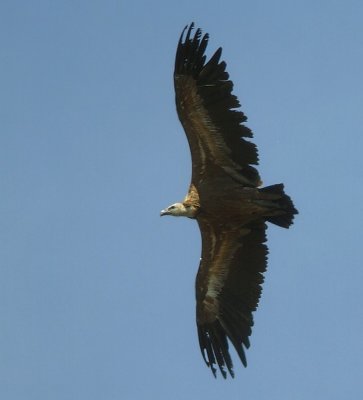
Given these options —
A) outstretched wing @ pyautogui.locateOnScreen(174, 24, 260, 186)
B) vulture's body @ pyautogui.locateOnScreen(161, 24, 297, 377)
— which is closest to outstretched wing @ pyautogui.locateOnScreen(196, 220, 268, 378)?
vulture's body @ pyautogui.locateOnScreen(161, 24, 297, 377)

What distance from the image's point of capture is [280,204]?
22016mm

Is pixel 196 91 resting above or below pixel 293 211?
above

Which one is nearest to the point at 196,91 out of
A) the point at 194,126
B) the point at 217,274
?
the point at 194,126

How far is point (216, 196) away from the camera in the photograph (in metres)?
22.5

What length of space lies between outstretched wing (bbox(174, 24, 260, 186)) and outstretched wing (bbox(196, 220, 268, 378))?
4.76 ft

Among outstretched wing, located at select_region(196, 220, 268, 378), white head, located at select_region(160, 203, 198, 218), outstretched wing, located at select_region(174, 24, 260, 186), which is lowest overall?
outstretched wing, located at select_region(196, 220, 268, 378)

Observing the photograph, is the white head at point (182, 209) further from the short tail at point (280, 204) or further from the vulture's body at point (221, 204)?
the short tail at point (280, 204)

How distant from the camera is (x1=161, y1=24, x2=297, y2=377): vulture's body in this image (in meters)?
21.8

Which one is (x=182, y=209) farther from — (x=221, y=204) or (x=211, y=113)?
(x=211, y=113)

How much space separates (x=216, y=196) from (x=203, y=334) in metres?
2.79

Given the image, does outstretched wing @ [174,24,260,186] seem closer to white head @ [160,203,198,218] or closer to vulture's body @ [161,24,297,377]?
vulture's body @ [161,24,297,377]

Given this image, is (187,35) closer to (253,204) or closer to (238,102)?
(238,102)

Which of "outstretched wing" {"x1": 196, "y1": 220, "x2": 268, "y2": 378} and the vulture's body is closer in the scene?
the vulture's body

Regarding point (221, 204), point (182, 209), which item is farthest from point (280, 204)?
point (182, 209)
